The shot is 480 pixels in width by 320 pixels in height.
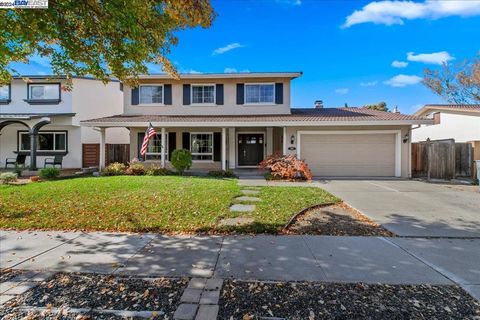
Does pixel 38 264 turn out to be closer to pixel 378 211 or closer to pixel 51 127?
pixel 378 211

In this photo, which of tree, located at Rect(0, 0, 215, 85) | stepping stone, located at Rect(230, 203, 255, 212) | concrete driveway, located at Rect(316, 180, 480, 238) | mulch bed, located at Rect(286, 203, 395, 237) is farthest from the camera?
stepping stone, located at Rect(230, 203, 255, 212)

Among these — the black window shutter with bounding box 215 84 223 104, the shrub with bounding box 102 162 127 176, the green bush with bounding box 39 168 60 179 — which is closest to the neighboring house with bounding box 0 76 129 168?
the shrub with bounding box 102 162 127 176

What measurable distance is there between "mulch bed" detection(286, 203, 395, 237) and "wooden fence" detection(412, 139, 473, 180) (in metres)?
8.71

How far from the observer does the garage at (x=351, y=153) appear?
13.8 m

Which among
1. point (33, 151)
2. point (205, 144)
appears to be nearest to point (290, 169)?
point (205, 144)

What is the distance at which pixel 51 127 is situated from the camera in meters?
17.9

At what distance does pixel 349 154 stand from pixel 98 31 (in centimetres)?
1218

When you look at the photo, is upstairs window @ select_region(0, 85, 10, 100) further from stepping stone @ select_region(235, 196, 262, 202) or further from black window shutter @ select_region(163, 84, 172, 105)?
stepping stone @ select_region(235, 196, 262, 202)

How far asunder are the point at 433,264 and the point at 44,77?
20.8 meters

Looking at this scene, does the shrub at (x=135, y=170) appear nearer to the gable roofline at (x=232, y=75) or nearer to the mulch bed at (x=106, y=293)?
the gable roofline at (x=232, y=75)

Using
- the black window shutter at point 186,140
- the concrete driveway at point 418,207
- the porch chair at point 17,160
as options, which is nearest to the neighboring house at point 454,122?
the concrete driveway at point 418,207

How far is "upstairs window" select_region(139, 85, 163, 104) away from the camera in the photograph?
16.1 m

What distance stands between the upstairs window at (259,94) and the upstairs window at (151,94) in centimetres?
516

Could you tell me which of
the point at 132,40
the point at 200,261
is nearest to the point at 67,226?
the point at 200,261
